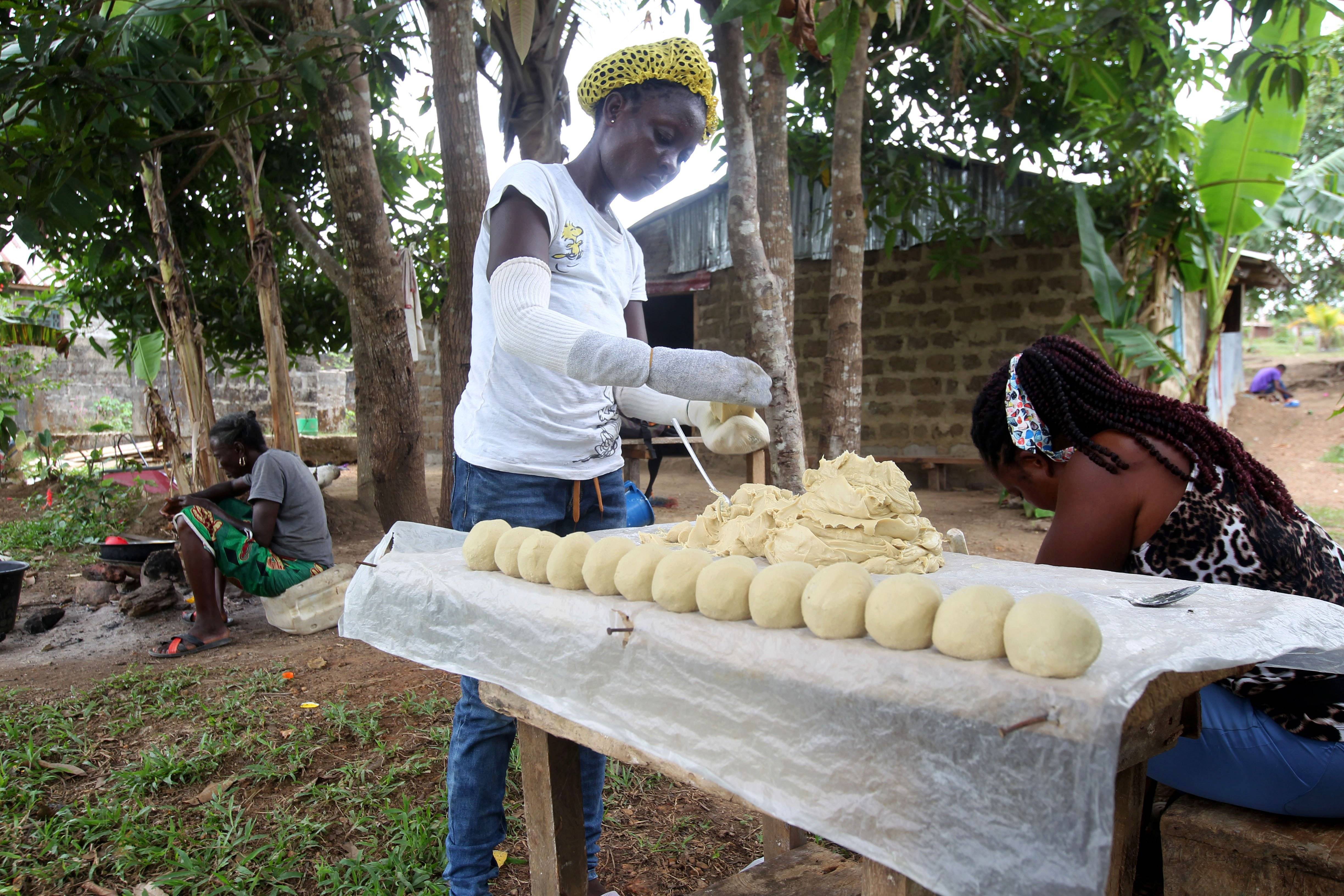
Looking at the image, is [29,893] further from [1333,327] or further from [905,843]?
[1333,327]

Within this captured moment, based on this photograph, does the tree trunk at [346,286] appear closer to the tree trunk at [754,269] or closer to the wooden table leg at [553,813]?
the tree trunk at [754,269]

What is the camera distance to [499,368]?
6.30 feet

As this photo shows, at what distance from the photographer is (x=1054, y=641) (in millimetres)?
1015

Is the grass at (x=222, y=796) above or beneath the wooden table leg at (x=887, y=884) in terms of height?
beneath

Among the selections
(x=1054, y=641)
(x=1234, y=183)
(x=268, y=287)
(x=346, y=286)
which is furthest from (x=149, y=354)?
(x=1234, y=183)

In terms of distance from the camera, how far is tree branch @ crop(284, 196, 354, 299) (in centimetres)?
527

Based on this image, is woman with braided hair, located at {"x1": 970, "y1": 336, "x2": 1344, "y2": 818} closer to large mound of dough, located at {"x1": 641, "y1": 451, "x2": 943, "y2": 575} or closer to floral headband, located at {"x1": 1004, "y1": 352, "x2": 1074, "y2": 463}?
floral headband, located at {"x1": 1004, "y1": 352, "x2": 1074, "y2": 463}

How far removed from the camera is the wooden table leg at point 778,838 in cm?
221

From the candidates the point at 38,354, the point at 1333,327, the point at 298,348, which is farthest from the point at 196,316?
the point at 1333,327

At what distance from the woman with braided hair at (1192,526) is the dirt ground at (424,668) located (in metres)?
1.34

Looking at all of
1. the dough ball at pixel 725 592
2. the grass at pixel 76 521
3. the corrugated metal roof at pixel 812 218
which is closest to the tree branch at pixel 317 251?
the corrugated metal roof at pixel 812 218

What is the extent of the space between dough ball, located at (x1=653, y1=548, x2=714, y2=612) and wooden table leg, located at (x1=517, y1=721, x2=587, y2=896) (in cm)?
47

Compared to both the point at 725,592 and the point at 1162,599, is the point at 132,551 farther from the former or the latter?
the point at 1162,599

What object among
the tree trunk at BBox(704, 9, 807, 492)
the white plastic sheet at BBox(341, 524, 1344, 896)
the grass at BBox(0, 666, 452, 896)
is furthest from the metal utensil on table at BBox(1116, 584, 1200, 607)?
the tree trunk at BBox(704, 9, 807, 492)
